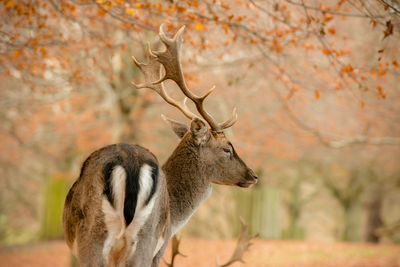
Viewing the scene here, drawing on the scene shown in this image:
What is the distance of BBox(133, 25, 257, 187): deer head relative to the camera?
520cm

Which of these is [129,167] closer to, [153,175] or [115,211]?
[153,175]

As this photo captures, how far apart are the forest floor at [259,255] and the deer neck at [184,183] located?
653cm

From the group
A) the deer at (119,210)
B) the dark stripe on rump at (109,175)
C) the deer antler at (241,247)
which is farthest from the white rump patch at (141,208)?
the deer antler at (241,247)

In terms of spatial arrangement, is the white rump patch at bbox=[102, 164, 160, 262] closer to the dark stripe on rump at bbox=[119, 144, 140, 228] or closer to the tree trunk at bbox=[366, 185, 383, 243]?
the dark stripe on rump at bbox=[119, 144, 140, 228]

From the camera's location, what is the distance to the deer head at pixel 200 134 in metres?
5.20

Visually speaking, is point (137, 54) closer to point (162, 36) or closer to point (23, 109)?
point (23, 109)

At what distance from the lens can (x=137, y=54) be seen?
10953mm

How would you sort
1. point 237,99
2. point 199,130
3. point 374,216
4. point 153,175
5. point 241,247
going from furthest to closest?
point 374,216 < point 237,99 < point 241,247 < point 199,130 < point 153,175

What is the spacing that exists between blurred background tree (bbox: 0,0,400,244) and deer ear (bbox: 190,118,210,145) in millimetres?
1446

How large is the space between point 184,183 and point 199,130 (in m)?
0.54

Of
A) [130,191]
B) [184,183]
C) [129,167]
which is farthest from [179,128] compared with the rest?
[130,191]

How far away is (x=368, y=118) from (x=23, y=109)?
993cm

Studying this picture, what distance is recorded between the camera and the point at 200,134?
17.0 feet

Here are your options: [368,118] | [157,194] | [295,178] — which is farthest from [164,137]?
[157,194]
